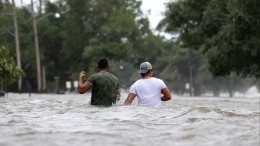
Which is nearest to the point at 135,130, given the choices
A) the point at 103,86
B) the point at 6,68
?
the point at 103,86

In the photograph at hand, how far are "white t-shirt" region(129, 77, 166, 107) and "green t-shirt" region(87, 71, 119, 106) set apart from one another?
0.95m

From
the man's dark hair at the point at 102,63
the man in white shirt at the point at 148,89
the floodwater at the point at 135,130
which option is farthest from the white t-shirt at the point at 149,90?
the man's dark hair at the point at 102,63

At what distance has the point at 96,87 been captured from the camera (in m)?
13.1

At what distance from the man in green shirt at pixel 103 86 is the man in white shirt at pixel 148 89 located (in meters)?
0.92

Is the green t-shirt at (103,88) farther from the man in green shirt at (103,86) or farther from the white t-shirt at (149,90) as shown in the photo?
the white t-shirt at (149,90)

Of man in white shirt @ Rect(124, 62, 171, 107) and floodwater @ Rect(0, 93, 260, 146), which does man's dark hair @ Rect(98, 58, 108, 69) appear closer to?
man in white shirt @ Rect(124, 62, 171, 107)

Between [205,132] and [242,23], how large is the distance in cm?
2029

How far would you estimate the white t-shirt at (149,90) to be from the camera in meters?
12.2

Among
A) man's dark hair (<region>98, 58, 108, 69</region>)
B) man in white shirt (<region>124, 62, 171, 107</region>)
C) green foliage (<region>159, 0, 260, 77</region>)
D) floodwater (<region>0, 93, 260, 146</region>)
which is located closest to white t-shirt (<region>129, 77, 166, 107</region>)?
man in white shirt (<region>124, 62, 171, 107</region>)

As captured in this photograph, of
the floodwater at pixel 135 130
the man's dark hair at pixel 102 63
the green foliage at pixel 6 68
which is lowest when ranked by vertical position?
the floodwater at pixel 135 130

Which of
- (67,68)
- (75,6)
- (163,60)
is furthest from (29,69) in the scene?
(163,60)

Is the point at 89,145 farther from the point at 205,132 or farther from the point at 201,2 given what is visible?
the point at 201,2

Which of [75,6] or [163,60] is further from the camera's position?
[163,60]

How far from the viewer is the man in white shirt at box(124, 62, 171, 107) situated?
1216 cm
